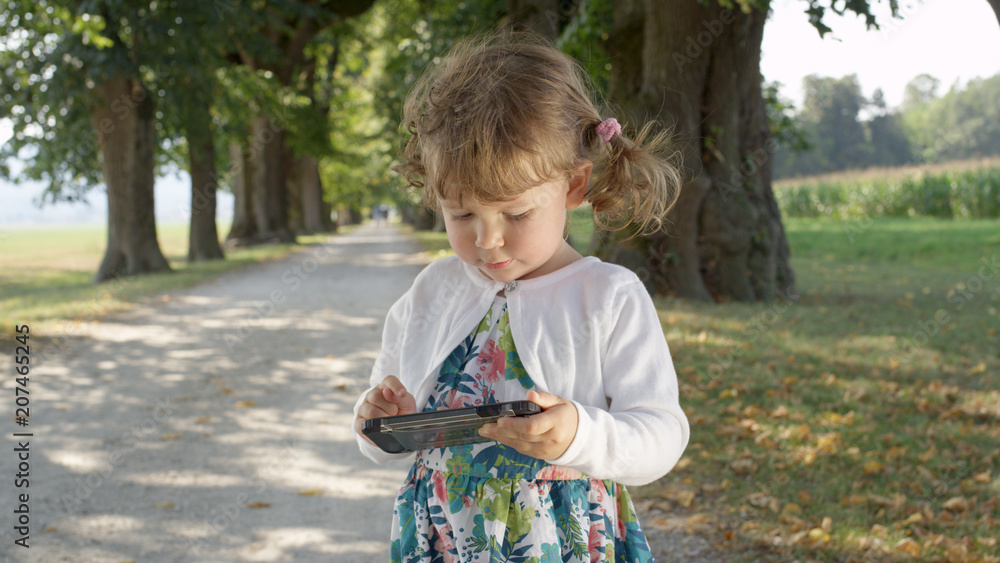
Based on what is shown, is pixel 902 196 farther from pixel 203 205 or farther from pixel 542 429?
pixel 542 429

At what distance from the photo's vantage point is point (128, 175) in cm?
1348

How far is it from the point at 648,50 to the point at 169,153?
1338 cm

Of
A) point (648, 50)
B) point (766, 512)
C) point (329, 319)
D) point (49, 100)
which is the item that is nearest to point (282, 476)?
point (766, 512)

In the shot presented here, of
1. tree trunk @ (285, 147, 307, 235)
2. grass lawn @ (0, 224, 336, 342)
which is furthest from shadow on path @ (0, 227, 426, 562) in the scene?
tree trunk @ (285, 147, 307, 235)

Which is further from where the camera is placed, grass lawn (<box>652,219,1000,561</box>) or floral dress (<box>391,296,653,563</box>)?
grass lawn (<box>652,219,1000,561</box>)

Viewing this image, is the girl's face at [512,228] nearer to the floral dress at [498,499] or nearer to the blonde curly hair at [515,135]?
the blonde curly hair at [515,135]

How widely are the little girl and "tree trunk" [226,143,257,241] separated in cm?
2301

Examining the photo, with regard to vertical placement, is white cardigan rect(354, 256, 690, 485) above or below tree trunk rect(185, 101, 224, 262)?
below

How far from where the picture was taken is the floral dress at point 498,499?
1.56 m

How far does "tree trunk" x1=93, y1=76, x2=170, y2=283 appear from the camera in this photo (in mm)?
13062

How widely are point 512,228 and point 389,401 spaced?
45 centimetres

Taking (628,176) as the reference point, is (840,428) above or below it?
below

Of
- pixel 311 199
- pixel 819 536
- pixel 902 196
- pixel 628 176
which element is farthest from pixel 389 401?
pixel 311 199

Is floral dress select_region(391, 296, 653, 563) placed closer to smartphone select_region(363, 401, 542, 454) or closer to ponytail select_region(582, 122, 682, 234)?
smartphone select_region(363, 401, 542, 454)
